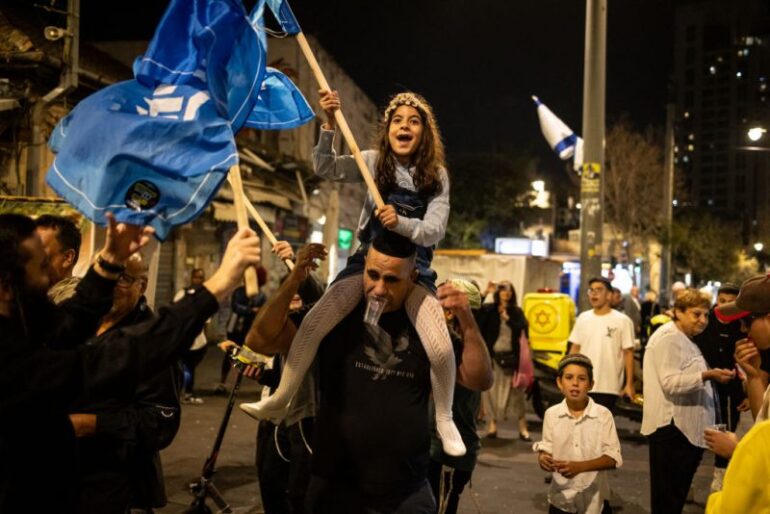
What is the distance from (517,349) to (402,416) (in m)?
7.67

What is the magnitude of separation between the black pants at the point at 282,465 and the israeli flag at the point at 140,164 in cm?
240

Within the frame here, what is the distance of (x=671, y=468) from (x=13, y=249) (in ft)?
18.3

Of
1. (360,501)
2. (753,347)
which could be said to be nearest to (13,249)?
(360,501)

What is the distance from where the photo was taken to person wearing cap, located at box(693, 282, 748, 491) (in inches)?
284

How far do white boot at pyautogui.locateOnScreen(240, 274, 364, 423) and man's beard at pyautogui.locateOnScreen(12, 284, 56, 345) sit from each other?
115 centimetres

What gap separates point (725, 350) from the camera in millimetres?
7246

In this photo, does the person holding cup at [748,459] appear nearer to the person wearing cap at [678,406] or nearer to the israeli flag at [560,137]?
the person wearing cap at [678,406]

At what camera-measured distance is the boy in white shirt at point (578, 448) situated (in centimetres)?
520

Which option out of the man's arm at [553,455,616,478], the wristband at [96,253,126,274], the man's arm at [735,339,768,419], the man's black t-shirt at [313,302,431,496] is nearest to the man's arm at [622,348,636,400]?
the man's arm at [553,455,616,478]

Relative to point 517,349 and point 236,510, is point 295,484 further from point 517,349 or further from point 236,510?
point 517,349

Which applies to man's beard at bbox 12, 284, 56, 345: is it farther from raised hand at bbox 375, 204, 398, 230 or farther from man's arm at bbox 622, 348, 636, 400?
man's arm at bbox 622, 348, 636, 400

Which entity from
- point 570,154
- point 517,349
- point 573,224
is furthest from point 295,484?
point 573,224

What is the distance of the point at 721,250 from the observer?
5469cm

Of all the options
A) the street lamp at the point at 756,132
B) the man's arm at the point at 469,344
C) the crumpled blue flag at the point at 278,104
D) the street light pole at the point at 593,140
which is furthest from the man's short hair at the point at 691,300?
the street lamp at the point at 756,132
